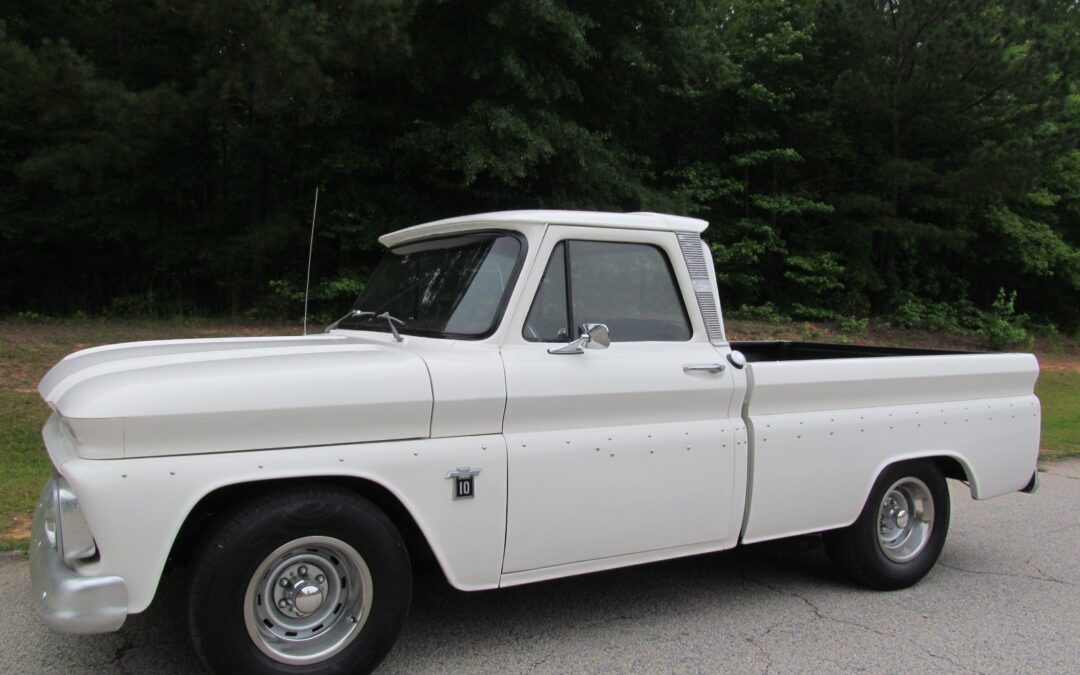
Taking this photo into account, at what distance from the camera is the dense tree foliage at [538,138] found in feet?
43.3

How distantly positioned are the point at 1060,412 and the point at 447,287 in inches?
482

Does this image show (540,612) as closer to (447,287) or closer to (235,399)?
(447,287)

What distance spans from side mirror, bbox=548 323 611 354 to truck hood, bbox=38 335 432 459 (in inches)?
26.0

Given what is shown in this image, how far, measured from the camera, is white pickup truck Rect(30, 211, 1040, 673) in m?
2.78

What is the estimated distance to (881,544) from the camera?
4.56 m

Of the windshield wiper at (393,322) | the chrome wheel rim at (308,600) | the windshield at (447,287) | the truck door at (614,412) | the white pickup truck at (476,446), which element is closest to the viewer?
the white pickup truck at (476,446)

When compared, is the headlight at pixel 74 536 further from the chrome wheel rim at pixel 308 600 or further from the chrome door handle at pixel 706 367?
the chrome door handle at pixel 706 367

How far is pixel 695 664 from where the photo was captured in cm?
350

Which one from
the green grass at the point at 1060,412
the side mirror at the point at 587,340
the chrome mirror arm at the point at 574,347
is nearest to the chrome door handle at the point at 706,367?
the side mirror at the point at 587,340

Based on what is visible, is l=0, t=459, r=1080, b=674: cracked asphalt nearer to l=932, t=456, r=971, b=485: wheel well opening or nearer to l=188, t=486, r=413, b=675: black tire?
l=188, t=486, r=413, b=675: black tire

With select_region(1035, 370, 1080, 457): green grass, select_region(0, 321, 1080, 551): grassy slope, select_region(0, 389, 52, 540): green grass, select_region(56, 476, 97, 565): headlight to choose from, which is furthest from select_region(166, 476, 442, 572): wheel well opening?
select_region(1035, 370, 1080, 457): green grass

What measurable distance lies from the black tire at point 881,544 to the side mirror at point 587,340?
2035 mm

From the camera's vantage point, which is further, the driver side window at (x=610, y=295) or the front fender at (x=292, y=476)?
the driver side window at (x=610, y=295)

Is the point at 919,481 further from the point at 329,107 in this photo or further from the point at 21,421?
the point at 329,107
